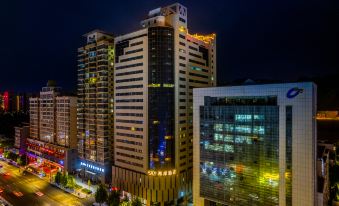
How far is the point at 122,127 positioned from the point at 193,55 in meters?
29.2

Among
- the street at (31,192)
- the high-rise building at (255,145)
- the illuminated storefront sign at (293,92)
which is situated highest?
the illuminated storefront sign at (293,92)

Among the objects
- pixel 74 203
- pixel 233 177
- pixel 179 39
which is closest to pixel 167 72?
pixel 179 39

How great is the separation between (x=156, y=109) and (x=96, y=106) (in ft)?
79.6

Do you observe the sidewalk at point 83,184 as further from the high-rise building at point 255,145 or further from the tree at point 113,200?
the high-rise building at point 255,145

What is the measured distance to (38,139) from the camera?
105750 mm

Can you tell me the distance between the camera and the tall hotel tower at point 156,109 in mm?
62125

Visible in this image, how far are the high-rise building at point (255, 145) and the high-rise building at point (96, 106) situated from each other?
107 feet

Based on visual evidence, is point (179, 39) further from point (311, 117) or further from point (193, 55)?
point (311, 117)

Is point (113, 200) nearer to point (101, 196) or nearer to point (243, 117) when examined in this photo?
point (101, 196)

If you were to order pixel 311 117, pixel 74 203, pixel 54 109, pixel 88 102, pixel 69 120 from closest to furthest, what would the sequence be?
pixel 311 117
pixel 74 203
pixel 88 102
pixel 69 120
pixel 54 109

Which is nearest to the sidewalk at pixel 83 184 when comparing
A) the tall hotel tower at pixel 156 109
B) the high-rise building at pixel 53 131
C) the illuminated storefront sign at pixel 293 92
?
the high-rise building at pixel 53 131

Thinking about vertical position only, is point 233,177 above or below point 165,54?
below

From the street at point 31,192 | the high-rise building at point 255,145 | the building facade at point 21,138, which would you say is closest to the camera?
the high-rise building at point 255,145

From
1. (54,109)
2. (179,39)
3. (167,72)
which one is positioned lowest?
(54,109)
